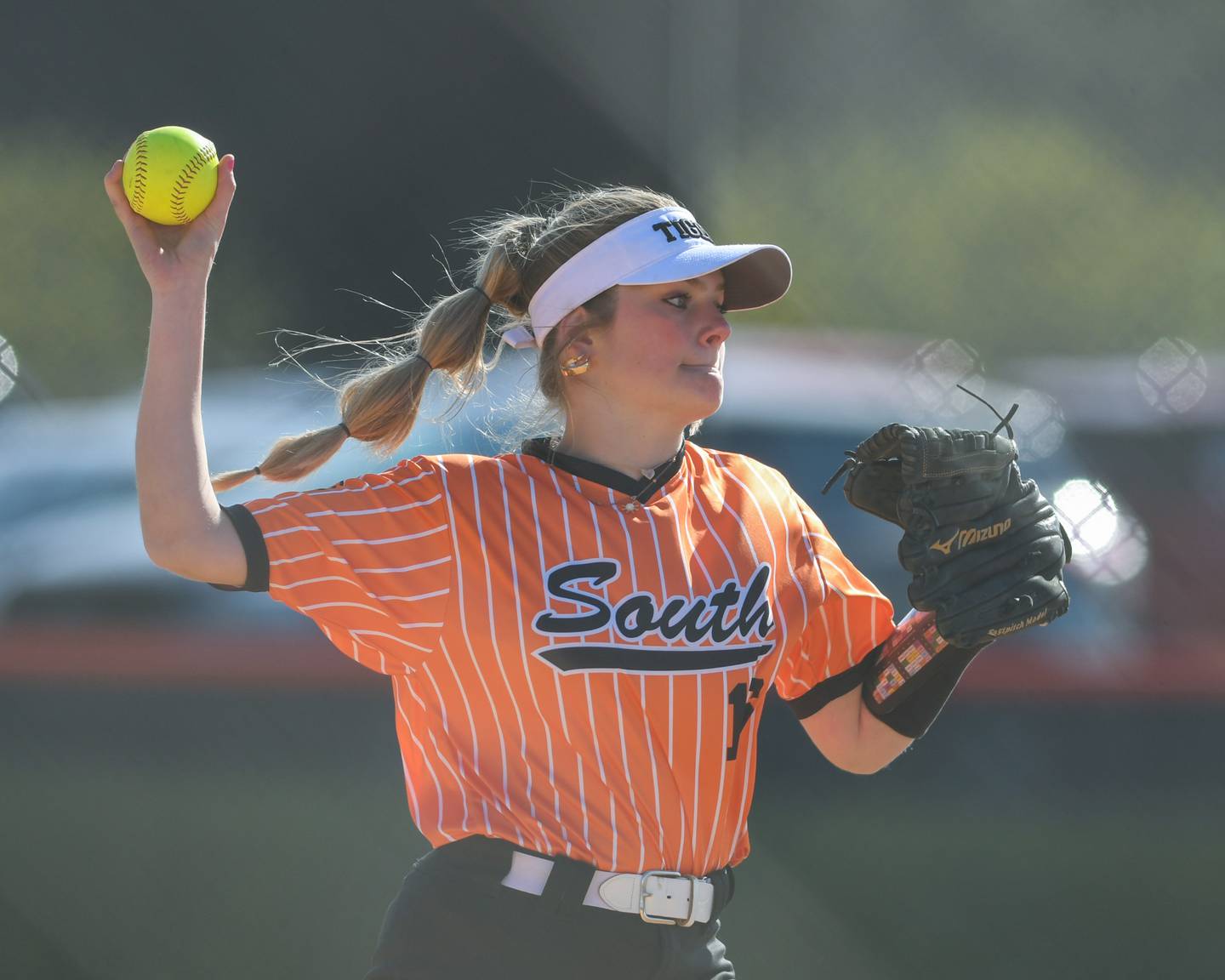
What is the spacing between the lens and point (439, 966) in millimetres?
1534

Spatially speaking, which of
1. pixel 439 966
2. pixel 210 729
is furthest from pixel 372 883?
pixel 439 966

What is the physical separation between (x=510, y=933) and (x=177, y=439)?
620 mm

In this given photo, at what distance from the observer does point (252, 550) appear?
4.90 ft

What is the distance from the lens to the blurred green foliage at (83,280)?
412 centimetres

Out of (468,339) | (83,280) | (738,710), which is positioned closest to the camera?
(738,710)

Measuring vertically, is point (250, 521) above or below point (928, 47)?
below

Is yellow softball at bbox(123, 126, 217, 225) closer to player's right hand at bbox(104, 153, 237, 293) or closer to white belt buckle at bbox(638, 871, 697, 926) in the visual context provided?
player's right hand at bbox(104, 153, 237, 293)

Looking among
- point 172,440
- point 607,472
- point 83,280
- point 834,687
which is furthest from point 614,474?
point 83,280

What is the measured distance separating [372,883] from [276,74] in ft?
7.80

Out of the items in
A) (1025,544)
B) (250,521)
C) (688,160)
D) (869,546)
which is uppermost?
(688,160)

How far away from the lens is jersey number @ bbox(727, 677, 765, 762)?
5.43ft

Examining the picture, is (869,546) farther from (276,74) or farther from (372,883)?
(276,74)

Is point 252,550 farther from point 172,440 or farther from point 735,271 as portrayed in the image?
point 735,271

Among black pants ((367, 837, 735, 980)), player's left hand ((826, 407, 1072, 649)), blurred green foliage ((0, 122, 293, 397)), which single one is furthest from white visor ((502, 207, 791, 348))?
blurred green foliage ((0, 122, 293, 397))
